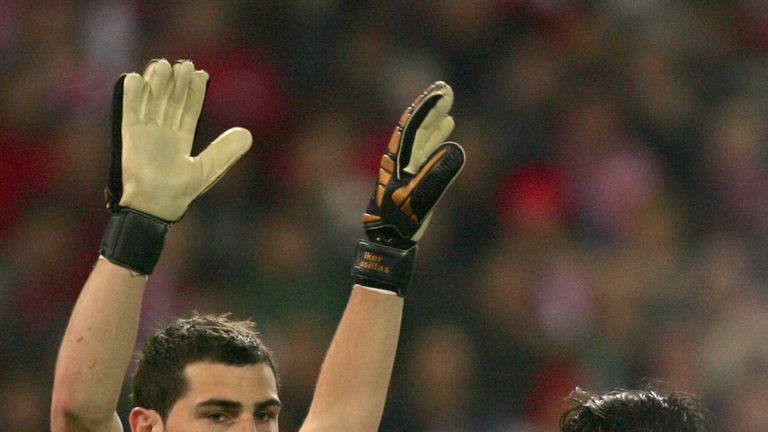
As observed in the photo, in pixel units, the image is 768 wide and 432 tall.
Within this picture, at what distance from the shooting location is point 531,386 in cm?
562

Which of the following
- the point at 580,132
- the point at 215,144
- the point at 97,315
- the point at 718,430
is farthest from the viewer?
the point at 580,132

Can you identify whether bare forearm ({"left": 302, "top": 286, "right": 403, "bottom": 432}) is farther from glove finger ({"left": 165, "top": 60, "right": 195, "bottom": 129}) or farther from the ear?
glove finger ({"left": 165, "top": 60, "right": 195, "bottom": 129})

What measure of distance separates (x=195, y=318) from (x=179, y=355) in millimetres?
169

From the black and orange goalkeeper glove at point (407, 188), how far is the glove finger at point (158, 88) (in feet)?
1.53

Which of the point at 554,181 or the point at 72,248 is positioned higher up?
the point at 554,181

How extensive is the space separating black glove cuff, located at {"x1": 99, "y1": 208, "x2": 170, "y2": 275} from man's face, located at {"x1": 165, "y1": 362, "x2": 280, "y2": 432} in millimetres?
349

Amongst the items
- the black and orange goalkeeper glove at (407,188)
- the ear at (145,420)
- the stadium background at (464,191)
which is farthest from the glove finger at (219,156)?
the stadium background at (464,191)

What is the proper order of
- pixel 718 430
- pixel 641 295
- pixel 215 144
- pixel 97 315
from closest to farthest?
pixel 97 315
pixel 215 144
pixel 718 430
pixel 641 295

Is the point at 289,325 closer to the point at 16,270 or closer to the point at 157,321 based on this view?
the point at 157,321

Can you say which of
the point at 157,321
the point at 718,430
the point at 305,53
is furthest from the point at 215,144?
the point at 305,53

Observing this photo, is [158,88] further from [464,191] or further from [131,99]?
[464,191]

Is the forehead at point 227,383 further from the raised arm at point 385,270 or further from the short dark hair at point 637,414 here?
the short dark hair at point 637,414

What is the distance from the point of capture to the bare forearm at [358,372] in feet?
9.60

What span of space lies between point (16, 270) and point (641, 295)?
2524 millimetres
